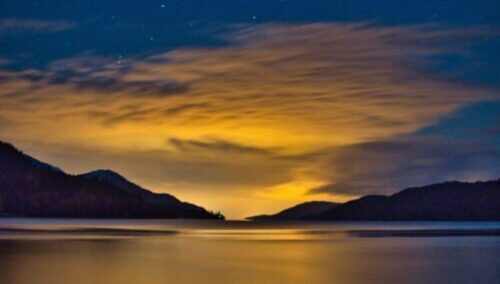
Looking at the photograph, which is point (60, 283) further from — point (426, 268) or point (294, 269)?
point (426, 268)

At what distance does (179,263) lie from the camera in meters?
45.8

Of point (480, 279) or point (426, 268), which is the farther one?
point (426, 268)

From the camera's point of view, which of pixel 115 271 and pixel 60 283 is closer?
pixel 60 283

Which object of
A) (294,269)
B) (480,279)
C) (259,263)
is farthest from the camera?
(259,263)

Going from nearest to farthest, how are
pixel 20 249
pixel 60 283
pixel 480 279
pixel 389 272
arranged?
pixel 60 283
pixel 480 279
pixel 389 272
pixel 20 249

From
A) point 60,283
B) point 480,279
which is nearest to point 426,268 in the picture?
point 480,279

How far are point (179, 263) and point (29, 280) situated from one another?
496 inches

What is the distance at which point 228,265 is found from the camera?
45469 millimetres

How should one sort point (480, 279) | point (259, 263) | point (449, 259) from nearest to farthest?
point (480, 279)
point (259, 263)
point (449, 259)

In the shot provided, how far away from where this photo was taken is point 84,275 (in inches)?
1457

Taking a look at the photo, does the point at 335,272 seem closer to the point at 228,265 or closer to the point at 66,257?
the point at 228,265

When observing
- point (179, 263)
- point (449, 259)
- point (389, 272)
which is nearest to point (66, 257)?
point (179, 263)

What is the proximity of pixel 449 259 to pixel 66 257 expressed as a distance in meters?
22.6

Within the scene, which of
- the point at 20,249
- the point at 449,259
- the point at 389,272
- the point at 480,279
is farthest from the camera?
the point at 20,249
